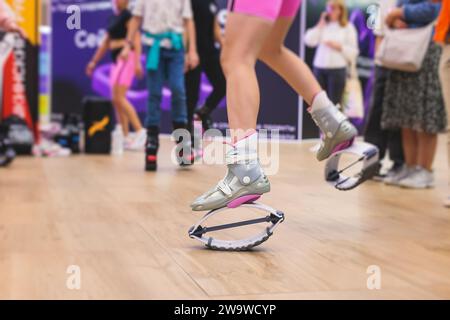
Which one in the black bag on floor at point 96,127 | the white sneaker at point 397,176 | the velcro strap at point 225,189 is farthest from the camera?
the black bag on floor at point 96,127

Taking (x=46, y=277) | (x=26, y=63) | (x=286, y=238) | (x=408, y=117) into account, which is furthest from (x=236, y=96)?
(x=26, y=63)

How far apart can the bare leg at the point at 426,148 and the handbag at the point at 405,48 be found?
14.0 inches

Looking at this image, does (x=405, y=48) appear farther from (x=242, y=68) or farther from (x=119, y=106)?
(x=119, y=106)

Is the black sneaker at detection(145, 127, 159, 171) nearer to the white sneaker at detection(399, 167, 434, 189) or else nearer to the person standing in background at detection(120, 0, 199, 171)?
the person standing in background at detection(120, 0, 199, 171)

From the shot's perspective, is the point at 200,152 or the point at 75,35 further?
the point at 75,35

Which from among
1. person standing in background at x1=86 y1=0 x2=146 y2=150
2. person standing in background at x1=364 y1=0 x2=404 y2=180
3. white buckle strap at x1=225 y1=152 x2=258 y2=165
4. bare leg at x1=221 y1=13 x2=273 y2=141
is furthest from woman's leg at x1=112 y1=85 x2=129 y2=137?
white buckle strap at x1=225 y1=152 x2=258 y2=165

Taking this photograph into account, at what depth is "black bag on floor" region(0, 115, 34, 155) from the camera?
5030 mm

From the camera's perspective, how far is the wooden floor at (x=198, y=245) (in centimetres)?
151

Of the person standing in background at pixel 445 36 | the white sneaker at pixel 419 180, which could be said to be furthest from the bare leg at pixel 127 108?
the person standing in background at pixel 445 36

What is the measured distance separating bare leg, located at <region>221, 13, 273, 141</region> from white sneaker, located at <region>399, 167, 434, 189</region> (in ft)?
5.89

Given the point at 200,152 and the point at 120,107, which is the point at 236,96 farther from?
the point at 120,107

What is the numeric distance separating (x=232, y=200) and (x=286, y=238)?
0.98 ft

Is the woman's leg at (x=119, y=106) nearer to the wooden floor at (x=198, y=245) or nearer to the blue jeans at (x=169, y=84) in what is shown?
the blue jeans at (x=169, y=84)

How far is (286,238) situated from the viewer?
2.10m
